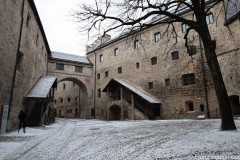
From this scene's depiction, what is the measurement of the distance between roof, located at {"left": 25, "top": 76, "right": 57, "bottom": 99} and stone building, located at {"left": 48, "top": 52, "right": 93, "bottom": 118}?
9.10 metres

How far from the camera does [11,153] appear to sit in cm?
486

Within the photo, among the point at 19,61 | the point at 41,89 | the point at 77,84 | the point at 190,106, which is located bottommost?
the point at 190,106

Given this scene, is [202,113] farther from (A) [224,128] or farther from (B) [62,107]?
(B) [62,107]

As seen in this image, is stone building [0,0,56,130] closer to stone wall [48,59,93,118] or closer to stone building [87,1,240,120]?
stone building [87,1,240,120]

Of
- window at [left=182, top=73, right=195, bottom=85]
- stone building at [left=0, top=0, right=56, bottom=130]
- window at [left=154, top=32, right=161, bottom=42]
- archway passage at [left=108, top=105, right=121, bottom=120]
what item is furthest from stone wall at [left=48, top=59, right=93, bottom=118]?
window at [left=182, top=73, right=195, bottom=85]

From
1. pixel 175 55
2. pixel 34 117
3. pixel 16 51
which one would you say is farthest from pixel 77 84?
pixel 16 51

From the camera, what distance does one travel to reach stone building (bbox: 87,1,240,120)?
1448 centimetres

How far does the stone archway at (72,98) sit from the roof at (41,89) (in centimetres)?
1040

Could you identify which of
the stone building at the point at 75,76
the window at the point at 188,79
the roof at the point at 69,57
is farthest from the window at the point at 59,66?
the window at the point at 188,79

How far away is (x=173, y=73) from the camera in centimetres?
1862

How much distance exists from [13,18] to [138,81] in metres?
15.0

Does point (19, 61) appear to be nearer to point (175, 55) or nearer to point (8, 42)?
point (8, 42)

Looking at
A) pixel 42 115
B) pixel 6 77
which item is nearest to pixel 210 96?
pixel 42 115

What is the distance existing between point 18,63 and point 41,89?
331cm
